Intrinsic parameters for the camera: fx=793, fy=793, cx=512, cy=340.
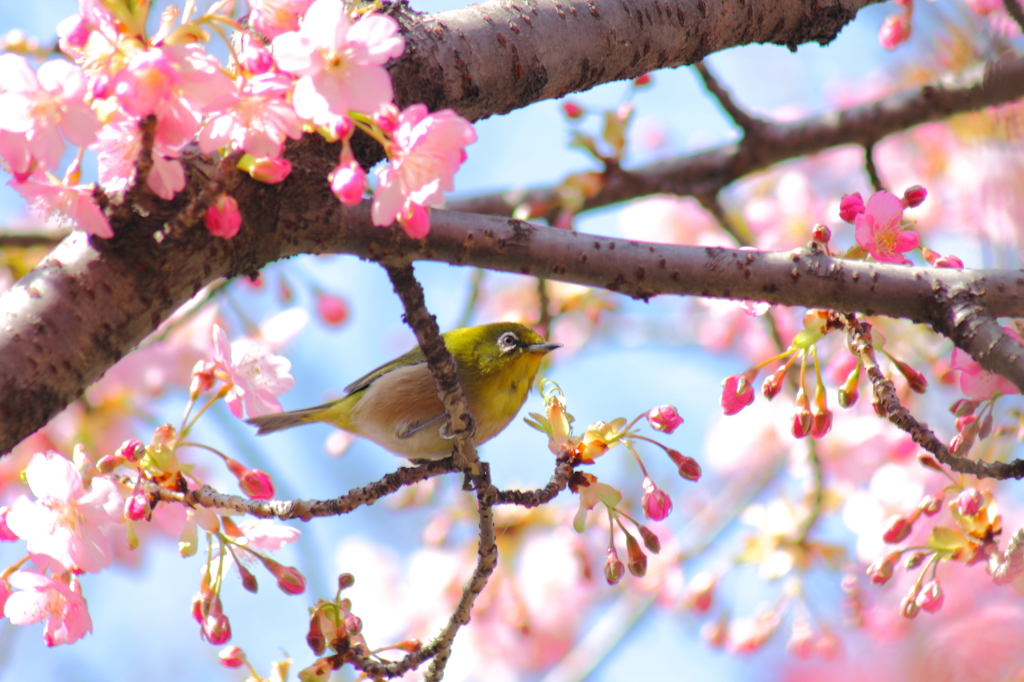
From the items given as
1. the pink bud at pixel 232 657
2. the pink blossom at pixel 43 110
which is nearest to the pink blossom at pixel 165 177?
the pink blossom at pixel 43 110

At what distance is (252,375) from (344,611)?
28.8 inches

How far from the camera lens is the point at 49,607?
6.10 ft

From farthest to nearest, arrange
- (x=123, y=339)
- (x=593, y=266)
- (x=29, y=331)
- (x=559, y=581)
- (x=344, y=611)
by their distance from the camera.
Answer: (x=559, y=581)
(x=344, y=611)
(x=593, y=266)
(x=123, y=339)
(x=29, y=331)

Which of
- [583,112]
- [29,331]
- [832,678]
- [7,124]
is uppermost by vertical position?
[583,112]

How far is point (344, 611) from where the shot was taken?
2.15 m

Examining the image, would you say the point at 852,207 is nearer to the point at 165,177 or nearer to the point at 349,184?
the point at 349,184

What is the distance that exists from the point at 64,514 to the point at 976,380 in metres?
2.42

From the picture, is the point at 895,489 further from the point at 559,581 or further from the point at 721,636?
the point at 559,581

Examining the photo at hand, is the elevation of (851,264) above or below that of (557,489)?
above

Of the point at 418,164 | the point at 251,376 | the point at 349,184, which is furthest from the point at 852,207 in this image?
the point at 251,376

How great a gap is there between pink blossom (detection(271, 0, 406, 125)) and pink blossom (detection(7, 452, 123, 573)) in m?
1.04

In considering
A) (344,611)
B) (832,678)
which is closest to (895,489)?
(832,678)

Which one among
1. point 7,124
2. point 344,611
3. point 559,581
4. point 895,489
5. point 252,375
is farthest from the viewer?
point 559,581

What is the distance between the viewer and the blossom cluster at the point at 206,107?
1371mm
